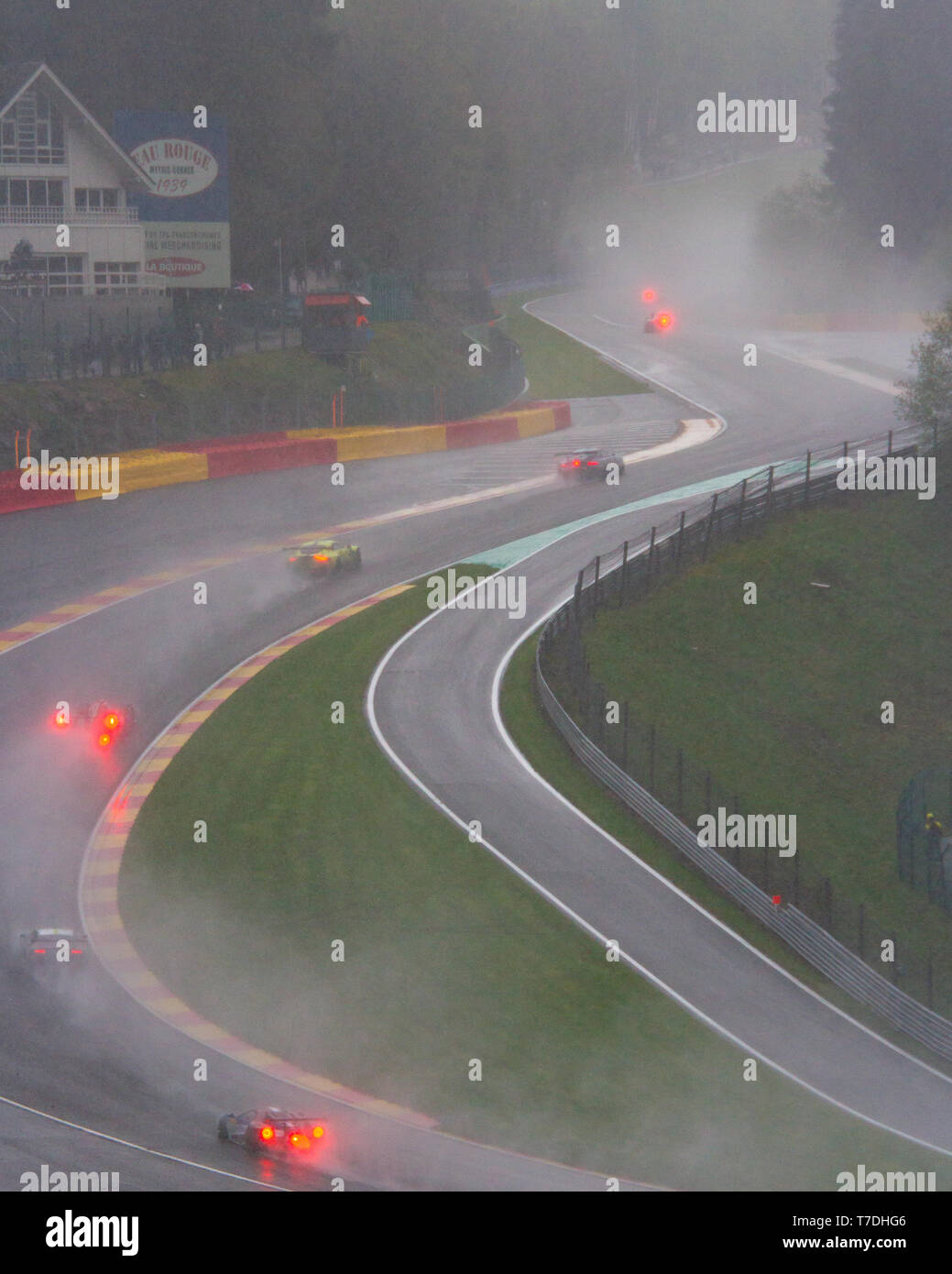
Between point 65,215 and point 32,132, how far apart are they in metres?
3.22

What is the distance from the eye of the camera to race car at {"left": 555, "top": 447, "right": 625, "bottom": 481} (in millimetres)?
Answer: 43531

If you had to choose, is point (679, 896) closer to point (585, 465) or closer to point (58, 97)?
point (585, 465)

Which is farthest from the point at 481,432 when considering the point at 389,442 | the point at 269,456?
the point at 269,456

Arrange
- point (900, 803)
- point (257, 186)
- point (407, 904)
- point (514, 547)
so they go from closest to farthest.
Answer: point (407, 904), point (900, 803), point (514, 547), point (257, 186)

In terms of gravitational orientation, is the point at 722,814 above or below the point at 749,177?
below

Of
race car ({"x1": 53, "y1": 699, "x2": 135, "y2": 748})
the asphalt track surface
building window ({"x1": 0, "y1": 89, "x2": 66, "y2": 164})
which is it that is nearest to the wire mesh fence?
the asphalt track surface

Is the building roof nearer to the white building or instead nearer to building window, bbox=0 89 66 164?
the white building

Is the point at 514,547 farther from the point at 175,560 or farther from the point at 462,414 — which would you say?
the point at 462,414

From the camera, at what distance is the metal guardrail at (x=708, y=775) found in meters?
21.0

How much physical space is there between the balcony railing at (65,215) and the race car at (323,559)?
60.7 feet
